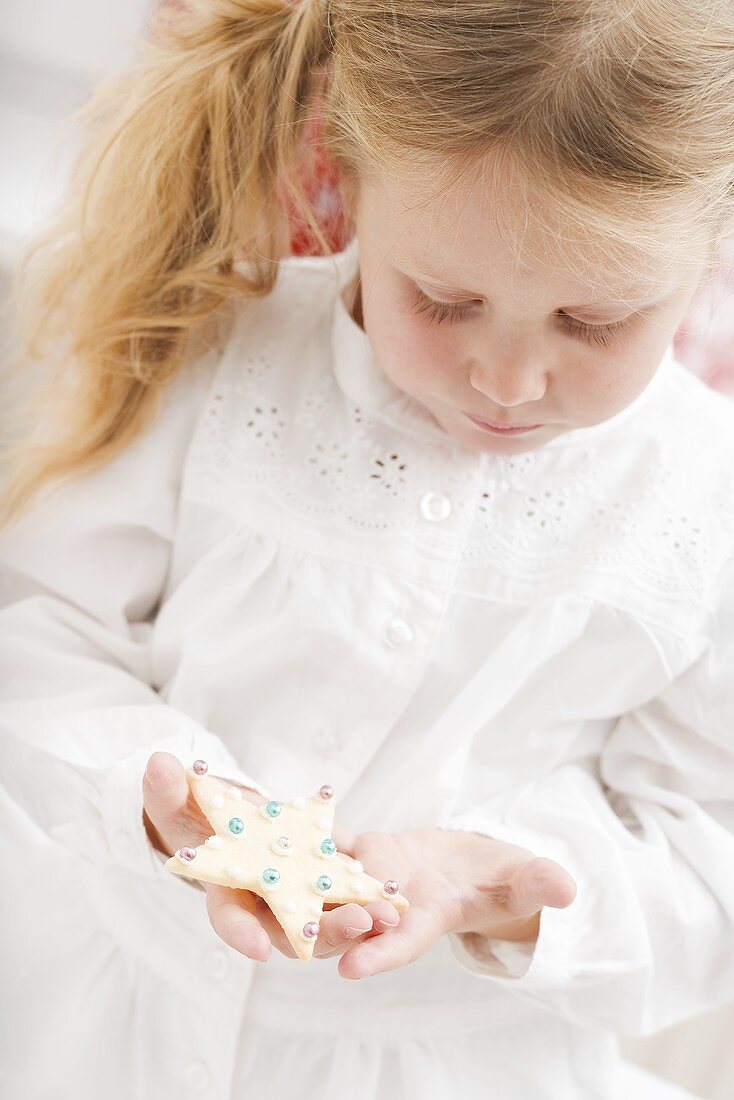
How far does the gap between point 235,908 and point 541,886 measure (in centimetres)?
19

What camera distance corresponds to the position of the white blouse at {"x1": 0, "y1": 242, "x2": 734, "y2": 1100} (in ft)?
2.80

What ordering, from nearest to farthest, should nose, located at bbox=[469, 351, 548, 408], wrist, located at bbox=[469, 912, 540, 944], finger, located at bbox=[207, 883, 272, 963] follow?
finger, located at bbox=[207, 883, 272, 963] < nose, located at bbox=[469, 351, 548, 408] < wrist, located at bbox=[469, 912, 540, 944]

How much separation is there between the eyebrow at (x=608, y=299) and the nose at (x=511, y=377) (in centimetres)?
4

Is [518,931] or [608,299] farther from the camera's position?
[518,931]

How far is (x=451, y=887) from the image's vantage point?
74cm

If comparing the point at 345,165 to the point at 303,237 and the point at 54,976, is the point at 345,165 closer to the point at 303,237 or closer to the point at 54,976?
the point at 303,237

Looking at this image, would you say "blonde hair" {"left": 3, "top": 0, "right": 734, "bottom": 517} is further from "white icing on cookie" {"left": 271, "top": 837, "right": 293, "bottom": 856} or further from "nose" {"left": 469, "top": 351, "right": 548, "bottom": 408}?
"white icing on cookie" {"left": 271, "top": 837, "right": 293, "bottom": 856}

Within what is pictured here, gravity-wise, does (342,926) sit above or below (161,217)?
below

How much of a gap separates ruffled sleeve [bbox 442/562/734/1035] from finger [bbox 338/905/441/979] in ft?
0.38

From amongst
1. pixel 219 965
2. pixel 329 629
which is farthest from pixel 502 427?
pixel 219 965

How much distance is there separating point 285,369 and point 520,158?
34 cm

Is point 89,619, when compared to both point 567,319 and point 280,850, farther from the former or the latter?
point 567,319

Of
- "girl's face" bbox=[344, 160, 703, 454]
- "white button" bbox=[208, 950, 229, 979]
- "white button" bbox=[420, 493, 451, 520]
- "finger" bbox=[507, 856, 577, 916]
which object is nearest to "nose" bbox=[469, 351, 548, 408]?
"girl's face" bbox=[344, 160, 703, 454]

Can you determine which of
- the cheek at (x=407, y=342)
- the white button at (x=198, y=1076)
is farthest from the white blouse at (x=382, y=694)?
the cheek at (x=407, y=342)
